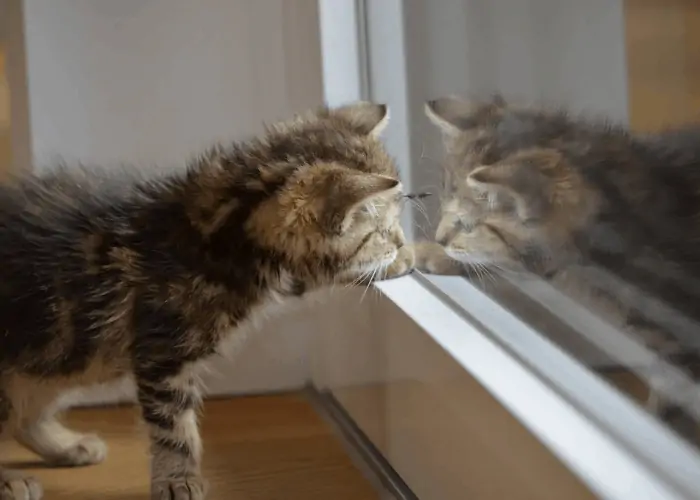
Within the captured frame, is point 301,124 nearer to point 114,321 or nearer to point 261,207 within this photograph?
point 261,207

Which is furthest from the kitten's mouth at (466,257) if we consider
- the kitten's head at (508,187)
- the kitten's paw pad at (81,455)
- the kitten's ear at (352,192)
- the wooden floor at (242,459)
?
the kitten's paw pad at (81,455)

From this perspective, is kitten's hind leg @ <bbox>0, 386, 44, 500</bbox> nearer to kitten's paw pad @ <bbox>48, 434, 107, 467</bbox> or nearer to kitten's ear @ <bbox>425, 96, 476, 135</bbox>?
kitten's paw pad @ <bbox>48, 434, 107, 467</bbox>

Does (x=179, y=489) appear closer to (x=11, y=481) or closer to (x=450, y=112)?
(x=11, y=481)

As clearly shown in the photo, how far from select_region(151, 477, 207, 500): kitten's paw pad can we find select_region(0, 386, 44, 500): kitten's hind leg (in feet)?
0.50

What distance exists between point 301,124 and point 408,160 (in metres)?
0.22

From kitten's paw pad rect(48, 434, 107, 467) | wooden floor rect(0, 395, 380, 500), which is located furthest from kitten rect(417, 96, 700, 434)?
kitten's paw pad rect(48, 434, 107, 467)

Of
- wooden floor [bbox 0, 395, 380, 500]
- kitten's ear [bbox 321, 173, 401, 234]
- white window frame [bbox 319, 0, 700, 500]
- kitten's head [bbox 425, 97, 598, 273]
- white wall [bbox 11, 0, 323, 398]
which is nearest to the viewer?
white window frame [bbox 319, 0, 700, 500]

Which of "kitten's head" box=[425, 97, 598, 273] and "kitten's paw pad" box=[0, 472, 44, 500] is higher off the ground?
"kitten's head" box=[425, 97, 598, 273]

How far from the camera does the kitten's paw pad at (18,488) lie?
41.3 inches

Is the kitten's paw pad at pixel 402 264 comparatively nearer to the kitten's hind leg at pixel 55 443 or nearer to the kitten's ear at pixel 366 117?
the kitten's ear at pixel 366 117

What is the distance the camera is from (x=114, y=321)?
101 cm

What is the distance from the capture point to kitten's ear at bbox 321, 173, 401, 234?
0.98 meters

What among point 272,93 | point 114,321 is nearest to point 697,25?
point 114,321

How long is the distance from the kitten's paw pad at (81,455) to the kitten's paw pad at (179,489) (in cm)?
19
